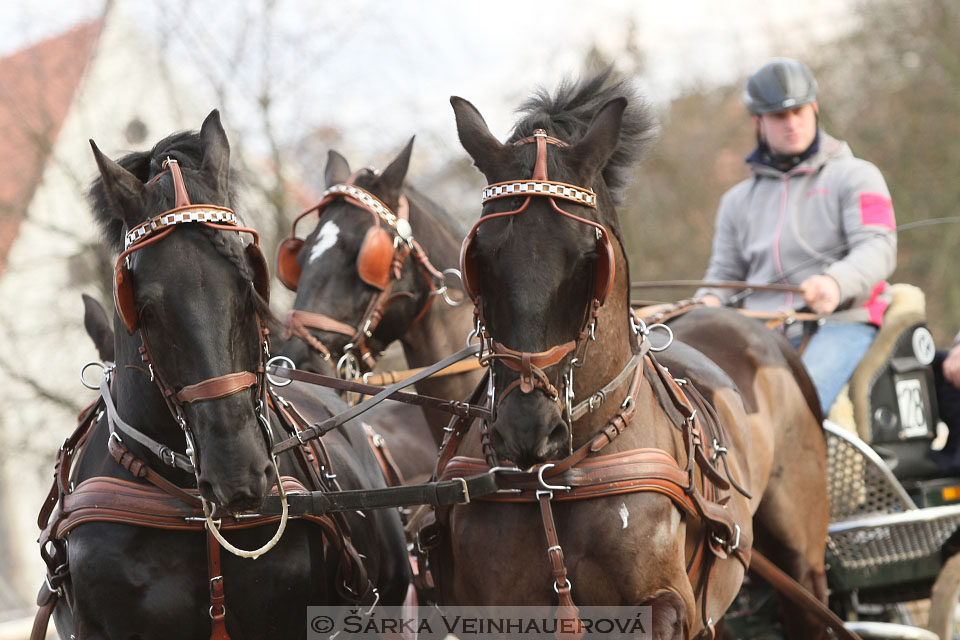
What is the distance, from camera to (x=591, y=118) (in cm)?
343

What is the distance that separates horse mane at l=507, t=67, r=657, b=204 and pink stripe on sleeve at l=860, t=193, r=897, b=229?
2089 mm

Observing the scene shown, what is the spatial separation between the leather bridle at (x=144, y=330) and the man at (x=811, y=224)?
9.74 ft

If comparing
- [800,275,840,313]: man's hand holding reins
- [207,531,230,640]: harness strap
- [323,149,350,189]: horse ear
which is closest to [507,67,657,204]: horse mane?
[207,531,230,640]: harness strap

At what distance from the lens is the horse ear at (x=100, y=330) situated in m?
4.41

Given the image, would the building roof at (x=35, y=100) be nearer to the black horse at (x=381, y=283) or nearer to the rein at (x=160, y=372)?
the black horse at (x=381, y=283)

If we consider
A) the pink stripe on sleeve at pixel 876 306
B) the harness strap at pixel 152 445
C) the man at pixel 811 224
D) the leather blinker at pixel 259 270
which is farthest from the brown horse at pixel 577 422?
the pink stripe on sleeve at pixel 876 306

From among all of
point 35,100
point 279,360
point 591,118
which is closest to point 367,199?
point 279,360

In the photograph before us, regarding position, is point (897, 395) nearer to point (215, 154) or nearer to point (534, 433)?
point (534, 433)

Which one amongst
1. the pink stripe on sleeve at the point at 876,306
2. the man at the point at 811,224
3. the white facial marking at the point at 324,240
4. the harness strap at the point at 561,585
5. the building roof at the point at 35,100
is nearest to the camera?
the harness strap at the point at 561,585

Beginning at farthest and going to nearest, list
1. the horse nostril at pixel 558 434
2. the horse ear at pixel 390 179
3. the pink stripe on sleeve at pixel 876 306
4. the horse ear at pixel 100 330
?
the pink stripe on sleeve at pixel 876 306, the horse ear at pixel 390 179, the horse ear at pixel 100 330, the horse nostril at pixel 558 434

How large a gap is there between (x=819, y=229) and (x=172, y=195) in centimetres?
366

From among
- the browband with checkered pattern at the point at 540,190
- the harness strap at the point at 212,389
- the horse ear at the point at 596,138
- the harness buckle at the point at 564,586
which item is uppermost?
the horse ear at the point at 596,138

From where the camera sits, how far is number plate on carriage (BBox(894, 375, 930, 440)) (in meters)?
5.59

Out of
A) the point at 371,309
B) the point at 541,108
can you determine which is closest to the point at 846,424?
the point at 371,309
